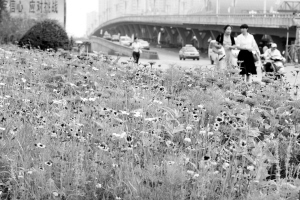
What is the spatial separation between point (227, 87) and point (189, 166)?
15.6 feet

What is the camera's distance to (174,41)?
101312 millimetres

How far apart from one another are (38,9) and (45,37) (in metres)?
17.4

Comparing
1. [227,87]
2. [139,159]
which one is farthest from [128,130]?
[227,87]

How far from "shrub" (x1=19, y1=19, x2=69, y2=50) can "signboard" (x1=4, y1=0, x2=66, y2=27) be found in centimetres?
1466

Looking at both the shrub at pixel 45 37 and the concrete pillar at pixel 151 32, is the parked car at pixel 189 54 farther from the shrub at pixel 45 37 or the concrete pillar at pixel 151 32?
the concrete pillar at pixel 151 32

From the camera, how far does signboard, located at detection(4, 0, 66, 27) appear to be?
1649 inches

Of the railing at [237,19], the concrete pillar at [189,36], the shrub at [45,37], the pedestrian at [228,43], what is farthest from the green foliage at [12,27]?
the concrete pillar at [189,36]

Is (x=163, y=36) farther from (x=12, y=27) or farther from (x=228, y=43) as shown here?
(x=228, y=43)

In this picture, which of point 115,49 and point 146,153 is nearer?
point 146,153

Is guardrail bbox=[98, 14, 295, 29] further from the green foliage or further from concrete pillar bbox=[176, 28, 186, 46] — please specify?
the green foliage

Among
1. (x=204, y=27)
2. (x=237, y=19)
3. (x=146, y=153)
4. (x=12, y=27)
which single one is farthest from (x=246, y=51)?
(x=204, y=27)

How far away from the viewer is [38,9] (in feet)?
140

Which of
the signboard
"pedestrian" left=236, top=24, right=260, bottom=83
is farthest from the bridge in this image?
"pedestrian" left=236, top=24, right=260, bottom=83

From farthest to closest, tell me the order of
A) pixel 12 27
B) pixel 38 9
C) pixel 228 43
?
pixel 38 9 < pixel 12 27 < pixel 228 43
